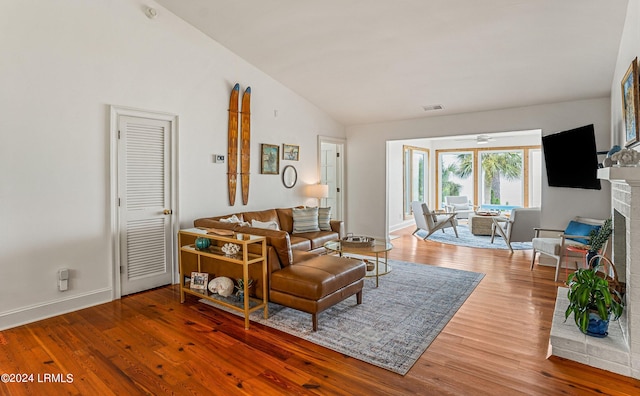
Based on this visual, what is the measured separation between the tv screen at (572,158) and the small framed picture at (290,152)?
12.8 feet

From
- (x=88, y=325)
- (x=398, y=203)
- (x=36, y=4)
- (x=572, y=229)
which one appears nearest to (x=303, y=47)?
(x=36, y=4)

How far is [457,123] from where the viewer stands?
19.7 ft

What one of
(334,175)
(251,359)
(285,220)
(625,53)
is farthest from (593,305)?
(334,175)

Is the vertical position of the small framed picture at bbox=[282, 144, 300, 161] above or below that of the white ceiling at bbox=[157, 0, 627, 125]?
below

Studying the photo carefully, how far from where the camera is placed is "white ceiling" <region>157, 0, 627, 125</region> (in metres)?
3.45

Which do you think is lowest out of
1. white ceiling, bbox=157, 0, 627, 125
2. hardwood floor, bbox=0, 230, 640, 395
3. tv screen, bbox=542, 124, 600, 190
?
hardwood floor, bbox=0, 230, 640, 395

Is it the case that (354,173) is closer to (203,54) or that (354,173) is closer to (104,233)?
(203,54)

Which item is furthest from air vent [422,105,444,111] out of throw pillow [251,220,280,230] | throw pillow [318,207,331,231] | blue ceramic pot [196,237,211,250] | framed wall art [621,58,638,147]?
blue ceramic pot [196,237,211,250]

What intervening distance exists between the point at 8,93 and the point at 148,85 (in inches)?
51.3

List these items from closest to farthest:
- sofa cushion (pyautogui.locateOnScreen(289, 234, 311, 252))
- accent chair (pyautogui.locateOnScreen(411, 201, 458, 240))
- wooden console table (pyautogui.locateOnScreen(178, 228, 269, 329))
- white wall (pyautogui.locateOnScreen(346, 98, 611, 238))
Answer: wooden console table (pyautogui.locateOnScreen(178, 228, 269, 329)), sofa cushion (pyautogui.locateOnScreen(289, 234, 311, 252)), white wall (pyautogui.locateOnScreen(346, 98, 611, 238)), accent chair (pyautogui.locateOnScreen(411, 201, 458, 240))

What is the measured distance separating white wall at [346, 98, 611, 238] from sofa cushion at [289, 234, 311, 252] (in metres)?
2.42

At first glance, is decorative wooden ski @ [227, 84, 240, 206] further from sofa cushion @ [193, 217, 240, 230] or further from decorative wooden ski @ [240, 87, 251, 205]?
sofa cushion @ [193, 217, 240, 230]

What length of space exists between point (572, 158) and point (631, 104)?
2.08m

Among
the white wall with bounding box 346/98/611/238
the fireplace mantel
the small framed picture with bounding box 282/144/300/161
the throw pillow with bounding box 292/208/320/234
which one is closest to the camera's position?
the fireplace mantel
